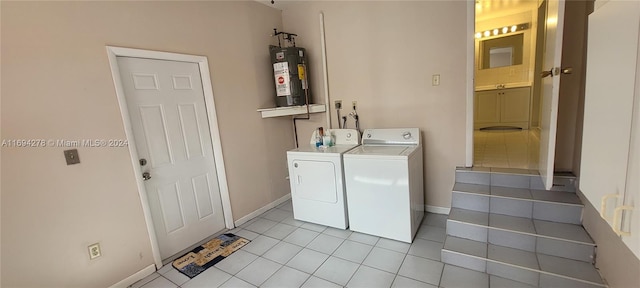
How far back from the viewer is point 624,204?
0.84 m

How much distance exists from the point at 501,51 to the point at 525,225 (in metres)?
4.55

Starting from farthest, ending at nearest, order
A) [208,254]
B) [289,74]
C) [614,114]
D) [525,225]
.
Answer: [289,74]
[208,254]
[525,225]
[614,114]

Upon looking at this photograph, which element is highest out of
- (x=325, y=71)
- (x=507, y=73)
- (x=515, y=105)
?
(x=325, y=71)

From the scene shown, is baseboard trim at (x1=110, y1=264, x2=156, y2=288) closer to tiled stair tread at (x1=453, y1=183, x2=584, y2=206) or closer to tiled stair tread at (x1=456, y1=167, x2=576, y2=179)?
tiled stair tread at (x1=453, y1=183, x2=584, y2=206)

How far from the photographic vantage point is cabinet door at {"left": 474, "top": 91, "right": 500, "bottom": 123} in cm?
518

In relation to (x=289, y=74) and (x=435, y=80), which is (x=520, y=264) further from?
(x=289, y=74)

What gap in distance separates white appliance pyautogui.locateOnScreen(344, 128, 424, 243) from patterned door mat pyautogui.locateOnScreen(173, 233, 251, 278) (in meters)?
1.24

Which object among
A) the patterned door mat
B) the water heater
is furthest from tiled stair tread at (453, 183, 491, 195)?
the patterned door mat

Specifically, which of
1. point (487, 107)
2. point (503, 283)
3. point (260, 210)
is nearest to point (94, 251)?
point (260, 210)

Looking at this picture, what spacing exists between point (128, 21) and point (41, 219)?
1.58m

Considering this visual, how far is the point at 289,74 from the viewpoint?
3.15 m

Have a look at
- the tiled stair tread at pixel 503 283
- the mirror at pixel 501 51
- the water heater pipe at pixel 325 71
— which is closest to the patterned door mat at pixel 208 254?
the water heater pipe at pixel 325 71

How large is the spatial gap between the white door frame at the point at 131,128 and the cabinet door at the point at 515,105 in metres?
5.28

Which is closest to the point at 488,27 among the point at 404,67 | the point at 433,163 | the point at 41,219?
the point at 404,67
